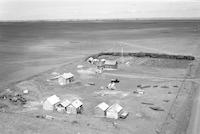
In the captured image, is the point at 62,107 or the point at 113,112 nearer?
the point at 113,112

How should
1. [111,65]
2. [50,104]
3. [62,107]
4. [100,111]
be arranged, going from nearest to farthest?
1. [100,111]
2. [62,107]
3. [50,104]
4. [111,65]

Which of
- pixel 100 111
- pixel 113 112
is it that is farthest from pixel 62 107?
pixel 113 112

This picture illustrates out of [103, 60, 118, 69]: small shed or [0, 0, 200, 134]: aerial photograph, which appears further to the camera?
[103, 60, 118, 69]: small shed

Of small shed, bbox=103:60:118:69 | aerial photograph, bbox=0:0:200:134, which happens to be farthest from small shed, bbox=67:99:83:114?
small shed, bbox=103:60:118:69

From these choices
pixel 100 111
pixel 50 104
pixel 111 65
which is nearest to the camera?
pixel 100 111

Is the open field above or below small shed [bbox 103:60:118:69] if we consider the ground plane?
below

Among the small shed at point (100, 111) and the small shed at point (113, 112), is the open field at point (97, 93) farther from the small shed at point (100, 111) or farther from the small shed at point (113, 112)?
the small shed at point (100, 111)

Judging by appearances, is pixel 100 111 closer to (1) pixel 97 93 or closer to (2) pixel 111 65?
(1) pixel 97 93

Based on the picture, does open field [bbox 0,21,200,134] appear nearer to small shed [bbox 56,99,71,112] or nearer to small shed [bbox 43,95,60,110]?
small shed [bbox 43,95,60,110]

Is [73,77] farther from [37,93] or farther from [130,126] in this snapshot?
[130,126]

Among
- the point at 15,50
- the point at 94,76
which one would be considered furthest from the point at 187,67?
the point at 15,50

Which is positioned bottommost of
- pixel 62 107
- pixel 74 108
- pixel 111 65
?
pixel 62 107
